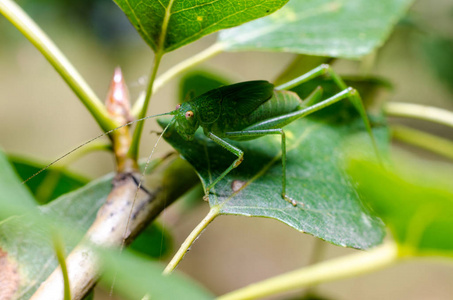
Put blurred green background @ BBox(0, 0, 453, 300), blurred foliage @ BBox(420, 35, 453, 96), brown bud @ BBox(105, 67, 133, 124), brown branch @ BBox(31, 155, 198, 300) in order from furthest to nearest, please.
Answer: blurred green background @ BBox(0, 0, 453, 300), blurred foliage @ BBox(420, 35, 453, 96), brown bud @ BBox(105, 67, 133, 124), brown branch @ BBox(31, 155, 198, 300)

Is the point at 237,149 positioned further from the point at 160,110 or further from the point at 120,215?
the point at 160,110

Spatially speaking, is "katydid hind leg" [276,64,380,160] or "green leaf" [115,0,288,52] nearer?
"green leaf" [115,0,288,52]

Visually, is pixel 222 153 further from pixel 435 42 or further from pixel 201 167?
pixel 435 42

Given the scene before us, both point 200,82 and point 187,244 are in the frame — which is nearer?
point 187,244

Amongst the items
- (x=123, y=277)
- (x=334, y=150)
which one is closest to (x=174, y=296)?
(x=123, y=277)

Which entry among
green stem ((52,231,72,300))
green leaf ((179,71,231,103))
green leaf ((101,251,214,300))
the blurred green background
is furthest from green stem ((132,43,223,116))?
the blurred green background

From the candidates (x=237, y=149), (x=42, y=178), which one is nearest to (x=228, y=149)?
(x=237, y=149)

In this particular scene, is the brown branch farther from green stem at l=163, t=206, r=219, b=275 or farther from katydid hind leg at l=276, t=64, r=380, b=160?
katydid hind leg at l=276, t=64, r=380, b=160
